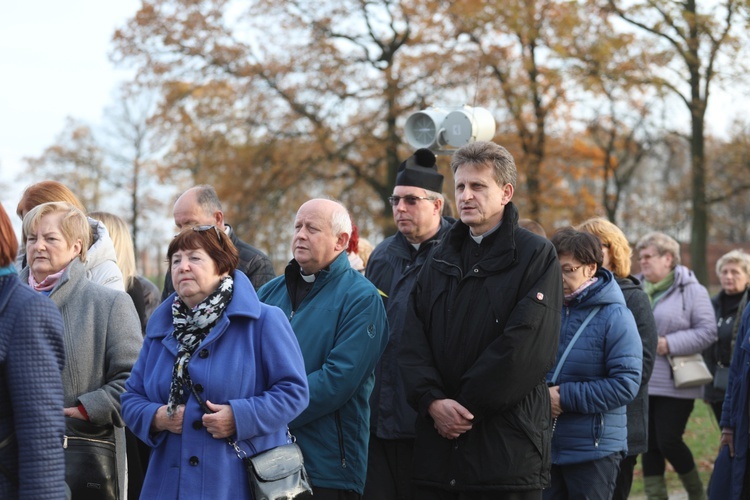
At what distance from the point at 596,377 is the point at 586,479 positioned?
0.55 m

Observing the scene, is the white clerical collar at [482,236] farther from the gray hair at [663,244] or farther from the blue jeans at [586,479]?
the gray hair at [663,244]

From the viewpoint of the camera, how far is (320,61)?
21.9 m

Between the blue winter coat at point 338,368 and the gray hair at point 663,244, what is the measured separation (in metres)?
3.95

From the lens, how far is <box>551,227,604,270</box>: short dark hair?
204 inches

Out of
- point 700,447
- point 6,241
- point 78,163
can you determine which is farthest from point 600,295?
point 78,163

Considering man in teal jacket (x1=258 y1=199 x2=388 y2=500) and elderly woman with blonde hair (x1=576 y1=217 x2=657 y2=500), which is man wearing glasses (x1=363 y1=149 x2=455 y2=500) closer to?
man in teal jacket (x1=258 y1=199 x2=388 y2=500)

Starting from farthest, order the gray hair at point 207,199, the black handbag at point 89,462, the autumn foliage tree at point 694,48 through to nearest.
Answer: the autumn foliage tree at point 694,48, the gray hair at point 207,199, the black handbag at point 89,462

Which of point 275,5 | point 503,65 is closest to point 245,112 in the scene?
point 275,5

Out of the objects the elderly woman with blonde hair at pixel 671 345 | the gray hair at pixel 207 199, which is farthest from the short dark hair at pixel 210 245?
the elderly woman with blonde hair at pixel 671 345

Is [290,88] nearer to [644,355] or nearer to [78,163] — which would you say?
[644,355]

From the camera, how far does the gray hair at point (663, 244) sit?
7711 mm

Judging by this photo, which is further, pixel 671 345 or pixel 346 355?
pixel 671 345

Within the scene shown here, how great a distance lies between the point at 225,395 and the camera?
3.61 m

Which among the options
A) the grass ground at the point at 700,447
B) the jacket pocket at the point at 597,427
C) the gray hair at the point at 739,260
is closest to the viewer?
the jacket pocket at the point at 597,427
